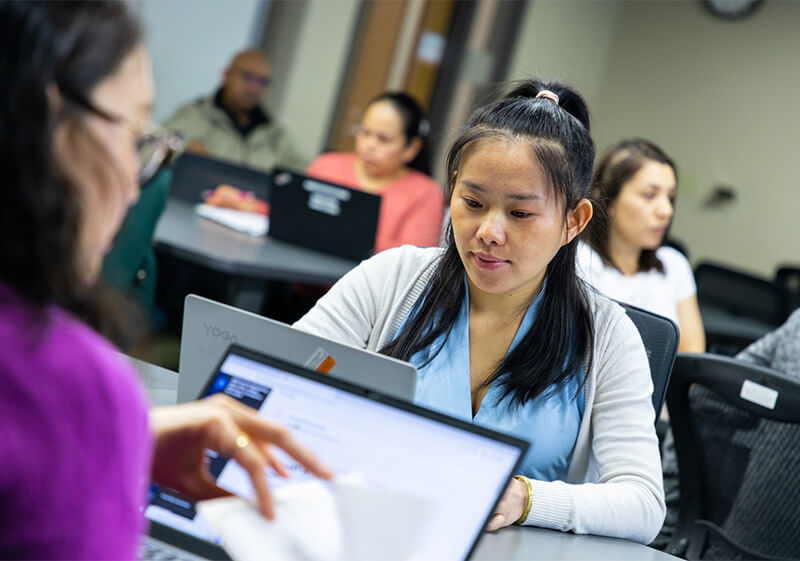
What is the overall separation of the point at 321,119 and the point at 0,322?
5469mm

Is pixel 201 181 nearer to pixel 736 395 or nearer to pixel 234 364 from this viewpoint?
pixel 736 395

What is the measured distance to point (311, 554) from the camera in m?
0.76

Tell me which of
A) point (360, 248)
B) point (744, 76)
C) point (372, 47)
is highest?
point (744, 76)

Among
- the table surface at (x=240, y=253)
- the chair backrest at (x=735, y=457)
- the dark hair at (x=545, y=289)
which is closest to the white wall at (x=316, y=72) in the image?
the table surface at (x=240, y=253)

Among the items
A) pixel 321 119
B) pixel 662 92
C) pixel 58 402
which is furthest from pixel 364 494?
pixel 662 92

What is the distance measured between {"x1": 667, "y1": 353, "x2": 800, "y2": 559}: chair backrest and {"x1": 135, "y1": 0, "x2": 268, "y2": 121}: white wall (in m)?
3.69

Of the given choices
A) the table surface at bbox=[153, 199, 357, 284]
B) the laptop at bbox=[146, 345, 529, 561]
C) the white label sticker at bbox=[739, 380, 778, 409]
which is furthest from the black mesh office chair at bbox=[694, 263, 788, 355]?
the laptop at bbox=[146, 345, 529, 561]

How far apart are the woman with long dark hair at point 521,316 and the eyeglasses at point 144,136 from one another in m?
0.73

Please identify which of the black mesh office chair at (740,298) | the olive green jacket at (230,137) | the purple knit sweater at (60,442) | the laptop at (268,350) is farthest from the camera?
the olive green jacket at (230,137)

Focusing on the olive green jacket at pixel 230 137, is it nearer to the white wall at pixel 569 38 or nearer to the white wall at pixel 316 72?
the white wall at pixel 316 72

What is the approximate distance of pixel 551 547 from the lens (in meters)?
1.22

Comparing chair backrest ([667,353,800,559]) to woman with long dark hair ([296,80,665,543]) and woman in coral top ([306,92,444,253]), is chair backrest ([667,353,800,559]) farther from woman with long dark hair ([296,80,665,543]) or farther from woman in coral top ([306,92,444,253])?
woman in coral top ([306,92,444,253])

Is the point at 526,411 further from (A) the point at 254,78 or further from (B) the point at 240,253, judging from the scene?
(A) the point at 254,78

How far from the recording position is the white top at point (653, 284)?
272 cm
